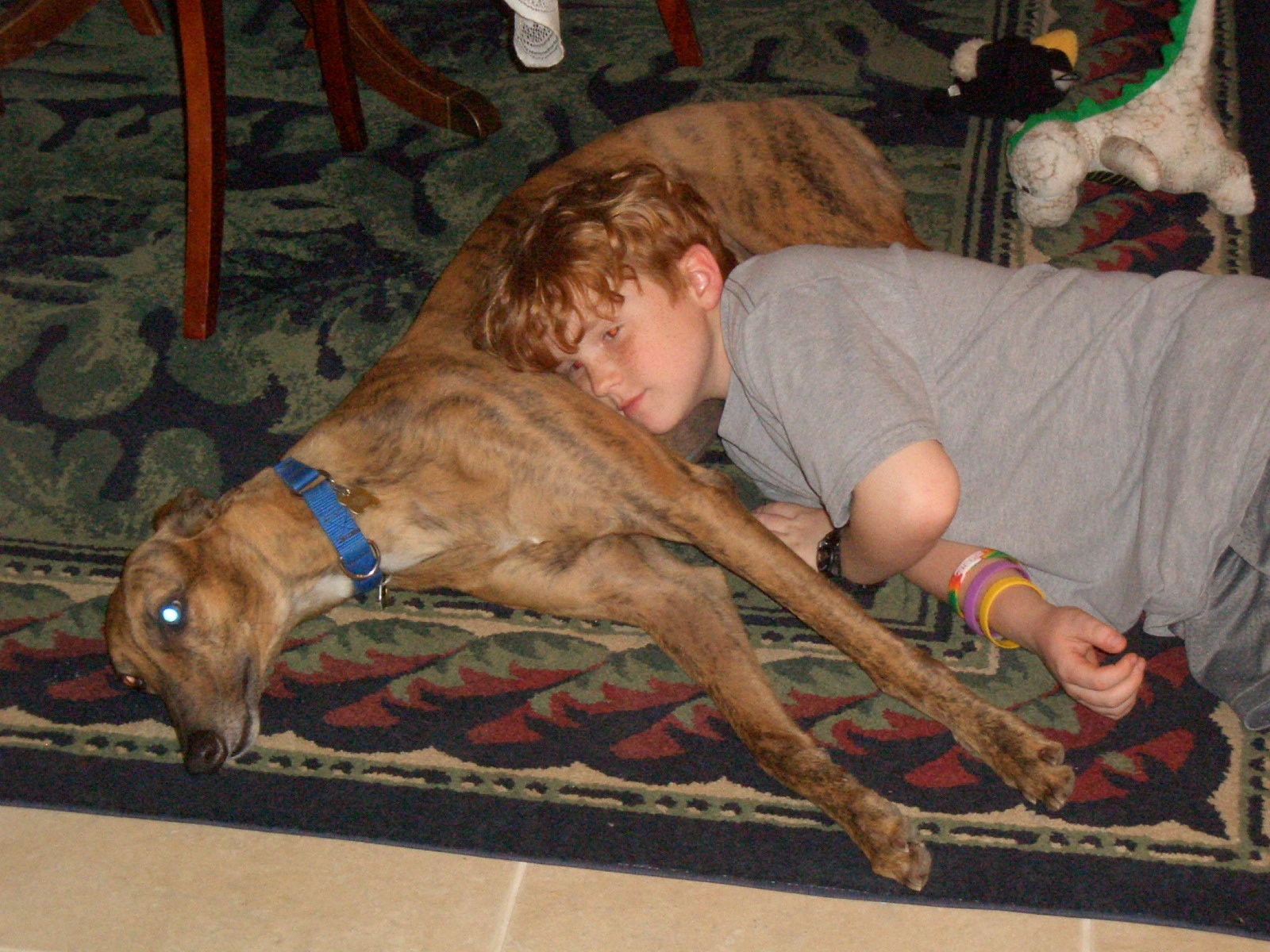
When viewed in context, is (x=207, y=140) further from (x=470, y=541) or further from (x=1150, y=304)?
(x=1150, y=304)

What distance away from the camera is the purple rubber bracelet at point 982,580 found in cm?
198

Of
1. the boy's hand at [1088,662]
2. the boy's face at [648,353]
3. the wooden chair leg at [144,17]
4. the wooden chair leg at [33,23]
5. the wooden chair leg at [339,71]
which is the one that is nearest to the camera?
the boy's hand at [1088,662]

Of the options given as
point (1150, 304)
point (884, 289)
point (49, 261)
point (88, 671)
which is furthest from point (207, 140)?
point (1150, 304)

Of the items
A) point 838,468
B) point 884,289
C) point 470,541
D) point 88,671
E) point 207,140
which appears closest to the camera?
point 838,468

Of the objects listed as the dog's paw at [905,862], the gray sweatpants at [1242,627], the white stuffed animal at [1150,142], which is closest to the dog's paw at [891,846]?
the dog's paw at [905,862]

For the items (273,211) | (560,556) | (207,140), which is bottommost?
(560,556)

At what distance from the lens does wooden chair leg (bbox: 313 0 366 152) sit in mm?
3023

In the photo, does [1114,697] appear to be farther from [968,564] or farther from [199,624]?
[199,624]

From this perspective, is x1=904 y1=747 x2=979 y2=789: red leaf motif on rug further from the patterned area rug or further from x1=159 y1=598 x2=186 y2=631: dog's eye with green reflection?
x1=159 y1=598 x2=186 y2=631: dog's eye with green reflection

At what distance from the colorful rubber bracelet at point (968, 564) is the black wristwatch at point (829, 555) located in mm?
200

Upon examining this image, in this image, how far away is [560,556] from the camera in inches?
82.7

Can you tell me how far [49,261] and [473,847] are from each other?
2.04 metres

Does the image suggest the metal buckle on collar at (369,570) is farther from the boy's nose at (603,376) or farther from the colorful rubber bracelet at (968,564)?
the colorful rubber bracelet at (968,564)

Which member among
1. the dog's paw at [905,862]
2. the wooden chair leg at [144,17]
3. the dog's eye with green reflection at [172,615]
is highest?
the wooden chair leg at [144,17]
